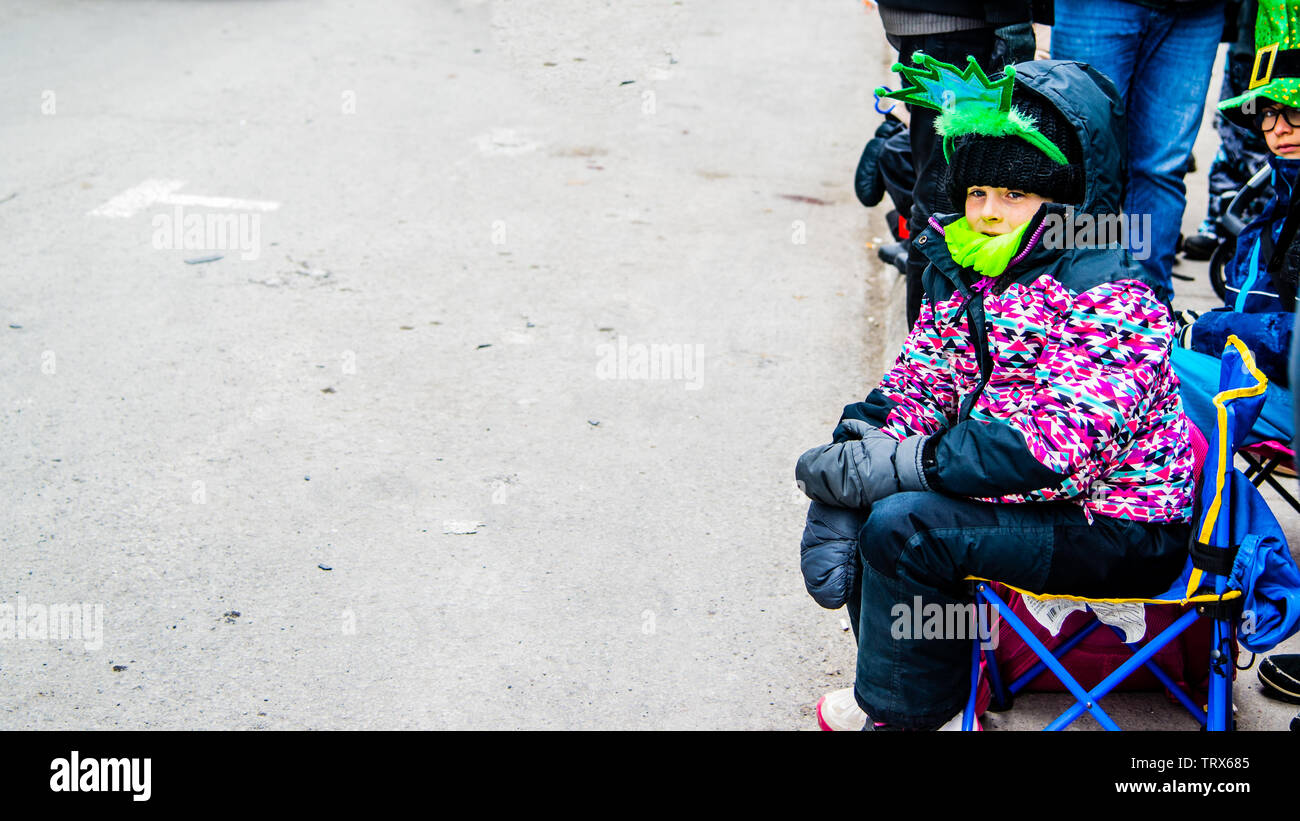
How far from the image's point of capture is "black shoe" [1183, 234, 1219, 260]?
18.4 ft

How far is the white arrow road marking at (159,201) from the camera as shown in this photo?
6.01m

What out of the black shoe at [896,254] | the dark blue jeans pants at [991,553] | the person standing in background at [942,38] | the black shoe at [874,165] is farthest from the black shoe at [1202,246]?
the dark blue jeans pants at [991,553]

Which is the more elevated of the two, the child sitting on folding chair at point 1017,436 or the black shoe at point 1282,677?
the child sitting on folding chair at point 1017,436

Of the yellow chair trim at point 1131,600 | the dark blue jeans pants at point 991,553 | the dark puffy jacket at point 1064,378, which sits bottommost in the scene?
the yellow chair trim at point 1131,600

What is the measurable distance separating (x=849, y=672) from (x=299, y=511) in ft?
5.70

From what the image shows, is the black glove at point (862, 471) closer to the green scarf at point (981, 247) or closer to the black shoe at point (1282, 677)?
the green scarf at point (981, 247)

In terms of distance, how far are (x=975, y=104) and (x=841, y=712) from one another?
139 centimetres

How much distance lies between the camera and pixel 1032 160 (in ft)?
8.46

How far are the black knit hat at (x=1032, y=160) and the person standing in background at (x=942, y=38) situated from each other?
A: 139 centimetres

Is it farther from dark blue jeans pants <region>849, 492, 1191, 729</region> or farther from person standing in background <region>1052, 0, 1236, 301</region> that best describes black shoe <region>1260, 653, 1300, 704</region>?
person standing in background <region>1052, 0, 1236, 301</region>

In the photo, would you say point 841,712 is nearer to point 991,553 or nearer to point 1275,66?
point 991,553

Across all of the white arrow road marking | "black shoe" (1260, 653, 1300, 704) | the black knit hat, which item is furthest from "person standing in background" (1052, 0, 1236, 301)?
the white arrow road marking

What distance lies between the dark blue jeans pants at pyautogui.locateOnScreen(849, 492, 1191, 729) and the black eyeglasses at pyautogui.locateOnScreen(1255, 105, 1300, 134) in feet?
4.79

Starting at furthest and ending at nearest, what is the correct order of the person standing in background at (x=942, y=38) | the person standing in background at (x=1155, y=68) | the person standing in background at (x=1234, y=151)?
1. the person standing in background at (x=1234, y=151)
2. the person standing in background at (x=1155, y=68)
3. the person standing in background at (x=942, y=38)
